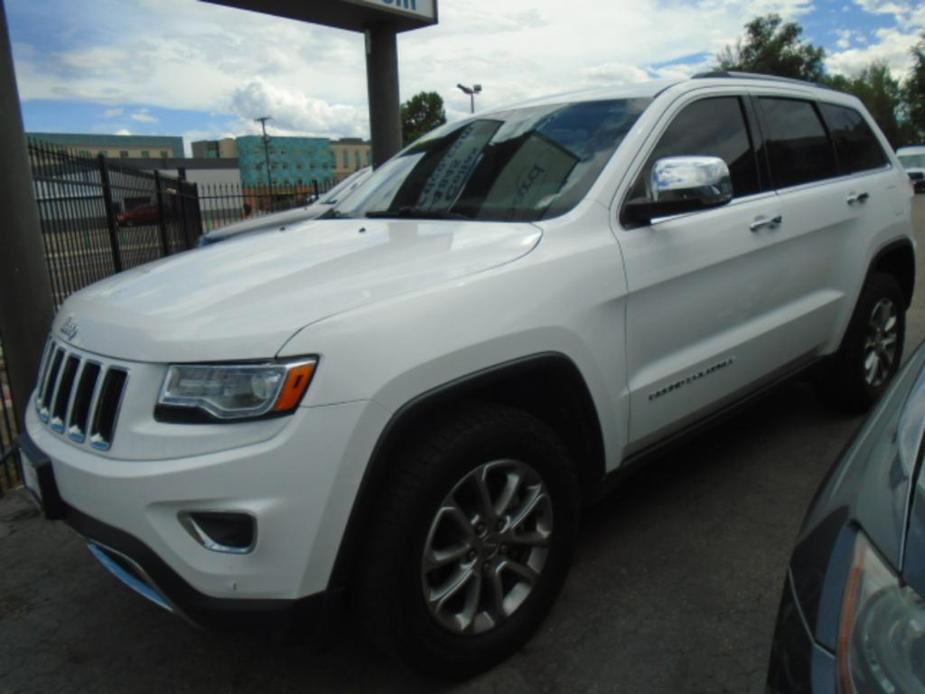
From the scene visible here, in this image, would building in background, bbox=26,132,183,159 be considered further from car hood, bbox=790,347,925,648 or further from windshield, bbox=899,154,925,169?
car hood, bbox=790,347,925,648

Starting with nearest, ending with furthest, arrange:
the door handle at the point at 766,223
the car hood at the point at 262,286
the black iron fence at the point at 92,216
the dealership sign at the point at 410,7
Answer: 1. the car hood at the point at 262,286
2. the door handle at the point at 766,223
3. the black iron fence at the point at 92,216
4. the dealership sign at the point at 410,7

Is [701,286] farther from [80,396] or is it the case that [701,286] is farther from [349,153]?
[349,153]

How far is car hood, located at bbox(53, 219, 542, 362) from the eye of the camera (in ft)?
6.25

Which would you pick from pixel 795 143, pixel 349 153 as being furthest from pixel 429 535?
pixel 349 153

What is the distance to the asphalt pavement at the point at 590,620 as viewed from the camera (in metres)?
2.31

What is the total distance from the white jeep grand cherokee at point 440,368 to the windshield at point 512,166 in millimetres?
13

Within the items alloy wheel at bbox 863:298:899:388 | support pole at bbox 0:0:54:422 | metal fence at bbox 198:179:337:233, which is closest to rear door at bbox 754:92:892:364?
alloy wheel at bbox 863:298:899:388

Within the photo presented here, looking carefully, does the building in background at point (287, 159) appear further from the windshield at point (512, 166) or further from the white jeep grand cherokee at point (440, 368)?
the white jeep grand cherokee at point (440, 368)

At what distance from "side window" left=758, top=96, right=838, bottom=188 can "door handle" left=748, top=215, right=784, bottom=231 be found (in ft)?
0.88

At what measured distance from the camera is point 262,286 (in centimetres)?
215

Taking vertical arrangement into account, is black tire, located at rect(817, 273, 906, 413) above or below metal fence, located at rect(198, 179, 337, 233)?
below

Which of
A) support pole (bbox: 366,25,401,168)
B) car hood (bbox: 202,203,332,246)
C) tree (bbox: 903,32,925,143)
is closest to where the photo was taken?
car hood (bbox: 202,203,332,246)

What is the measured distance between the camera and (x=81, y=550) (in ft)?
11.0

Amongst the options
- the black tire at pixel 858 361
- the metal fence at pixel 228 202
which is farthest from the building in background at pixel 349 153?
the black tire at pixel 858 361
